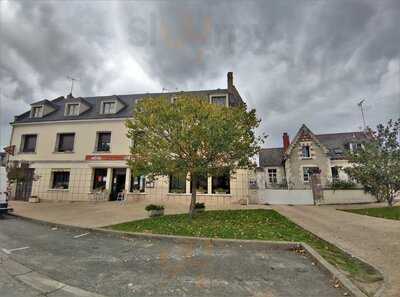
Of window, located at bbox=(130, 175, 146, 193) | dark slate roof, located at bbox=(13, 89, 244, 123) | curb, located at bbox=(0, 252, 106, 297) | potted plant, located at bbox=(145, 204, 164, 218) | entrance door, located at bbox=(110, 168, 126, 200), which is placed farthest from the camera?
dark slate roof, located at bbox=(13, 89, 244, 123)

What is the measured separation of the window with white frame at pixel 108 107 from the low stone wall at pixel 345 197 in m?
18.6

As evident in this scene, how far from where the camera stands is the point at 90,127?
19.8 m

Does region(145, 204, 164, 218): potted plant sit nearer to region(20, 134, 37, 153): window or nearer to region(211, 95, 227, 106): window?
region(211, 95, 227, 106): window

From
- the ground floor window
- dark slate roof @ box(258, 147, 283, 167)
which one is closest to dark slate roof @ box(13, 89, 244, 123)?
the ground floor window

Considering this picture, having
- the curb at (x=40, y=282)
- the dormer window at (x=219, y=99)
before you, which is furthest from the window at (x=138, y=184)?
the curb at (x=40, y=282)

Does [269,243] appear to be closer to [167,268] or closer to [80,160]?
[167,268]

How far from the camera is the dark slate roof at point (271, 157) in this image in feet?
99.6

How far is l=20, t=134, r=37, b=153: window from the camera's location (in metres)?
20.6

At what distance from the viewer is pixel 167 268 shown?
14.9 feet

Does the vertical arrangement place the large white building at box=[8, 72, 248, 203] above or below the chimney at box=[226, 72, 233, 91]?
below

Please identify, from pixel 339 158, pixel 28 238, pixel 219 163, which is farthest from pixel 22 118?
pixel 339 158

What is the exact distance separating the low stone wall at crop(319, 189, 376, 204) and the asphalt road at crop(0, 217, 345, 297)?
15.4 m

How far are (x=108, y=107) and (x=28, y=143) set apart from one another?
7.61 meters

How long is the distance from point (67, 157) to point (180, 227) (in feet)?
50.2
